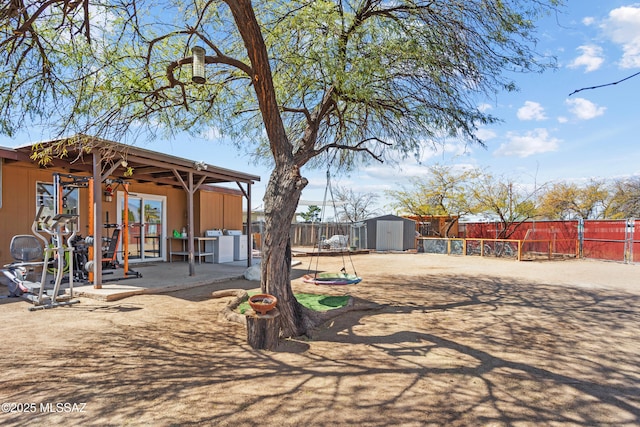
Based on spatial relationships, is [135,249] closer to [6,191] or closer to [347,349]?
[6,191]

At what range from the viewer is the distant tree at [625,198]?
21.8 m

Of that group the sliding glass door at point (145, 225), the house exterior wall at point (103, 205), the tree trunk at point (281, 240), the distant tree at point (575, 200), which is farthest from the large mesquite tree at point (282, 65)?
the distant tree at point (575, 200)

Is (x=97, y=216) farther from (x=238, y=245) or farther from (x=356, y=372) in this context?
(x=238, y=245)

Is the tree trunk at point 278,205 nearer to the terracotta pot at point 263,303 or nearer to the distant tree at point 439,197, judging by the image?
the terracotta pot at point 263,303

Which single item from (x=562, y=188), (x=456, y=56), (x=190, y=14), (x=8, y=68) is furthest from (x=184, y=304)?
(x=562, y=188)

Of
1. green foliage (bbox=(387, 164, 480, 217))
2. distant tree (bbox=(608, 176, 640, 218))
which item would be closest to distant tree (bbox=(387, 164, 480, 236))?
green foliage (bbox=(387, 164, 480, 217))

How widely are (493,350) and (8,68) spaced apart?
639 centimetres

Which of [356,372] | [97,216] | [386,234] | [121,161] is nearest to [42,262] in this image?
[97,216]

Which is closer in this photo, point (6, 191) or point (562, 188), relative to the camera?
point (6, 191)

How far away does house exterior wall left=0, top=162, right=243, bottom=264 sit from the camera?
7523 mm

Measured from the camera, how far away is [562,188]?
22.1 metres

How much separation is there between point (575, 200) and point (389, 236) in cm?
1231

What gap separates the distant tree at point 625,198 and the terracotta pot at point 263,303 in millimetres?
25396

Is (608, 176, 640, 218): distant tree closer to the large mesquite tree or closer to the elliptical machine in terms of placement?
the large mesquite tree
